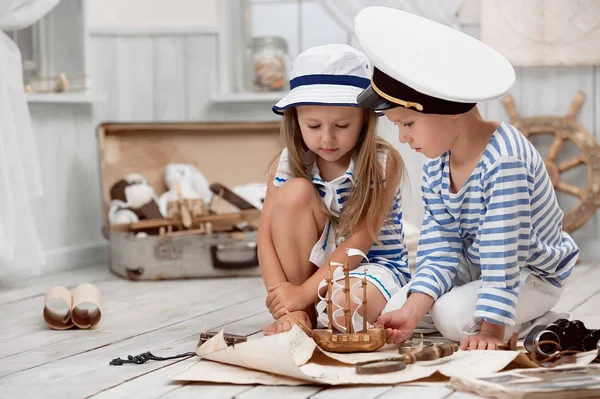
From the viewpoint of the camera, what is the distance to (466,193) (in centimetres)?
174

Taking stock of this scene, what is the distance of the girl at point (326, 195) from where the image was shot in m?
1.89

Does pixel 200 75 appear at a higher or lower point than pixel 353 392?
higher

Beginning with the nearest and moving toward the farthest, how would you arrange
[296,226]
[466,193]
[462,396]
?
1. [462,396]
2. [466,193]
3. [296,226]

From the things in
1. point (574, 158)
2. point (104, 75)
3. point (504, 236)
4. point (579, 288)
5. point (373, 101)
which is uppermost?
point (104, 75)

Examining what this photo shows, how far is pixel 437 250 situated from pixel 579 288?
92cm

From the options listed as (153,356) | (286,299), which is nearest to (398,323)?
(286,299)

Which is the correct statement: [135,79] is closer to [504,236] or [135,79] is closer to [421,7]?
[421,7]

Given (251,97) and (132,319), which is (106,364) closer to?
(132,319)

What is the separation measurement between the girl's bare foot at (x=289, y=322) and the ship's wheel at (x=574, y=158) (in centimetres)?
163

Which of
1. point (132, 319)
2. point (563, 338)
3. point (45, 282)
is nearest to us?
point (563, 338)

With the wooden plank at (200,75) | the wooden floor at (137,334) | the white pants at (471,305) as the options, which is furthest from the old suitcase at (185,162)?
the white pants at (471,305)

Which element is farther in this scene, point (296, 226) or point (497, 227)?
point (296, 226)

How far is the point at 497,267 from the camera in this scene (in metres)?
1.65

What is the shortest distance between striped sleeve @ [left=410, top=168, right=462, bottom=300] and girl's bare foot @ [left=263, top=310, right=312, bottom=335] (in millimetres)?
228
